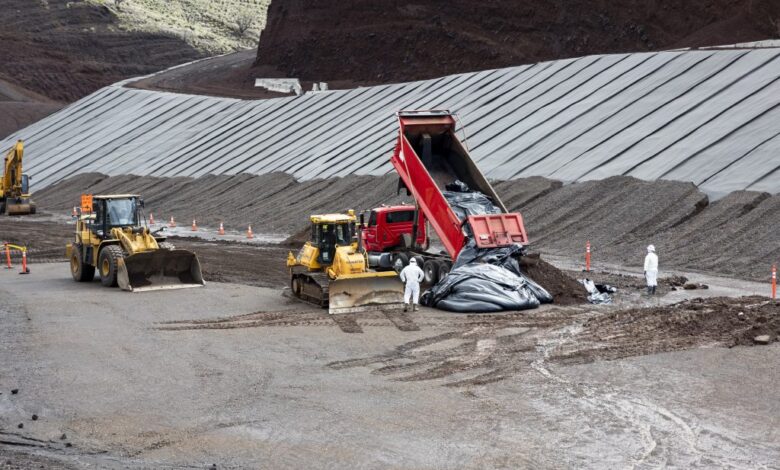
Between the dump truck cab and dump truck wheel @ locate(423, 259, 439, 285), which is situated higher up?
the dump truck cab

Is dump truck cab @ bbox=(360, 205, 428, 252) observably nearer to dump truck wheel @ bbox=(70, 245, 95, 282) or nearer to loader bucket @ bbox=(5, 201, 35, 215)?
dump truck wheel @ bbox=(70, 245, 95, 282)

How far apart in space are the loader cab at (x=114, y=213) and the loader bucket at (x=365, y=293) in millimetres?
7032

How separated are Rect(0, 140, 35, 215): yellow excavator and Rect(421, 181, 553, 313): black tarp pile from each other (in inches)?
1134

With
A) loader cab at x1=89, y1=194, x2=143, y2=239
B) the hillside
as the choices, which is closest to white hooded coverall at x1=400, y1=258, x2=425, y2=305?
loader cab at x1=89, y1=194, x2=143, y2=239

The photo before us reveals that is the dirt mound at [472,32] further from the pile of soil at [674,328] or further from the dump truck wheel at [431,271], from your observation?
the pile of soil at [674,328]

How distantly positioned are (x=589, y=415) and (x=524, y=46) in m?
54.3

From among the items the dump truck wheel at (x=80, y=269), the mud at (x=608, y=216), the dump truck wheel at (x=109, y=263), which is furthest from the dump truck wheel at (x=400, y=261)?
the dump truck wheel at (x=80, y=269)

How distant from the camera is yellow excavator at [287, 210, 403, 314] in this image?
19.3 m

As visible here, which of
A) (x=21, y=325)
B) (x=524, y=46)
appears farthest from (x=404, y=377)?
(x=524, y=46)

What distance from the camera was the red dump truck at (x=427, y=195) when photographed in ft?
71.7

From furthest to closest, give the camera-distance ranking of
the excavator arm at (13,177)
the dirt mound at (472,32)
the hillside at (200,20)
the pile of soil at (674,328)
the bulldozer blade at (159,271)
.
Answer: the hillside at (200,20)
the dirt mound at (472,32)
the excavator arm at (13,177)
the bulldozer blade at (159,271)
the pile of soil at (674,328)

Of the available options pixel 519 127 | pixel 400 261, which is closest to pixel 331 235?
pixel 400 261

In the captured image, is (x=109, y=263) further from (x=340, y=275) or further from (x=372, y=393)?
(x=372, y=393)

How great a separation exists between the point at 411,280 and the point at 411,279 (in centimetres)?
2
